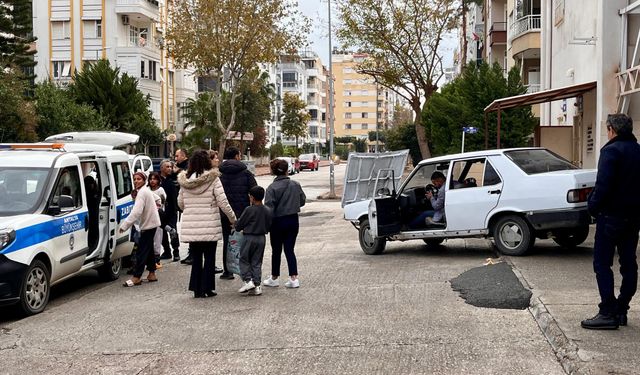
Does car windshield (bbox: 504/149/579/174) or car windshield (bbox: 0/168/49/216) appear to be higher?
car windshield (bbox: 504/149/579/174)

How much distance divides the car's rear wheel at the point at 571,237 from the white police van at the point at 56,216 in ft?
22.2

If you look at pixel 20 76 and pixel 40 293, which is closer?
pixel 40 293

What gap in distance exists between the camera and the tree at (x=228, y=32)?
4156 cm

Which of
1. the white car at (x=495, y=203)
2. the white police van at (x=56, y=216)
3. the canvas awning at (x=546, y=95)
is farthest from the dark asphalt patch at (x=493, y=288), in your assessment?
the canvas awning at (x=546, y=95)

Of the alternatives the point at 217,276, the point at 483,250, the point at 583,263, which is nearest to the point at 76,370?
the point at 217,276

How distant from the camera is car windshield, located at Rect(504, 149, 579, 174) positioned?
12.4 m

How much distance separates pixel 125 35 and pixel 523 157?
155 ft

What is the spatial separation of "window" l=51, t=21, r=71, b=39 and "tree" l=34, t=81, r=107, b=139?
12.9m

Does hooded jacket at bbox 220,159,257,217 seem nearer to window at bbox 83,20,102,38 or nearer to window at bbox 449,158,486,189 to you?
window at bbox 449,158,486,189

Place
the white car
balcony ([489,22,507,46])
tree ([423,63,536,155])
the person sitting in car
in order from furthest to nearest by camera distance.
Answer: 1. balcony ([489,22,507,46])
2. tree ([423,63,536,155])
3. the person sitting in car
4. the white car

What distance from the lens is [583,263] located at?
Answer: 1136 centimetres

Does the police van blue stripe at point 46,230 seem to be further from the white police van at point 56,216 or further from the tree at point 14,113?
the tree at point 14,113

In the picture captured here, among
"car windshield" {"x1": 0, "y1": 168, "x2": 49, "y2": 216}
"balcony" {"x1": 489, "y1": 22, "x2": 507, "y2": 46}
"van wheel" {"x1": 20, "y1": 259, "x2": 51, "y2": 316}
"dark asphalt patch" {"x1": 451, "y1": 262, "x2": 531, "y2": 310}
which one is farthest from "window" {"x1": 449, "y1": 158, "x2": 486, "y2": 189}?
"balcony" {"x1": 489, "y1": 22, "x2": 507, "y2": 46}

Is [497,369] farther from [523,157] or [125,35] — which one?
[125,35]
